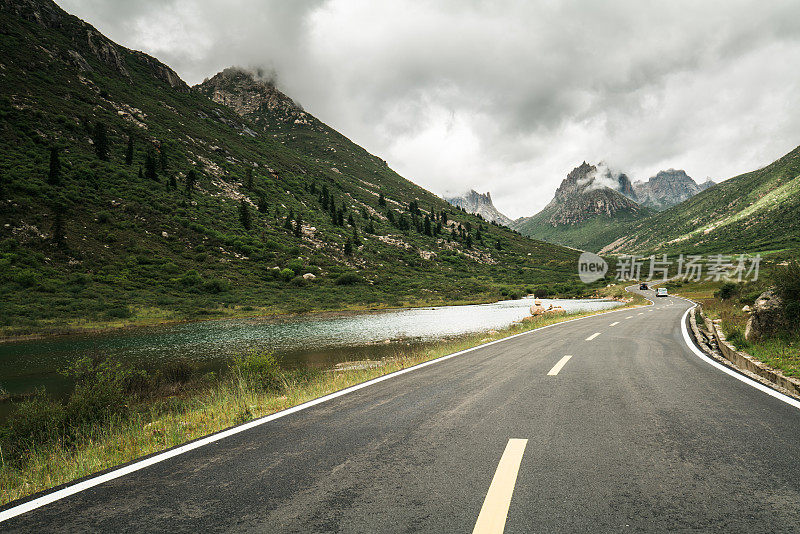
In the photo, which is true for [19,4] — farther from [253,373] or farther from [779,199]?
[779,199]

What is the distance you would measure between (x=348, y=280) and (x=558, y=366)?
6694 centimetres

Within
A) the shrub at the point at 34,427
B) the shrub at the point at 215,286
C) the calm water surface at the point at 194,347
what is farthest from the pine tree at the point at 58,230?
the shrub at the point at 34,427

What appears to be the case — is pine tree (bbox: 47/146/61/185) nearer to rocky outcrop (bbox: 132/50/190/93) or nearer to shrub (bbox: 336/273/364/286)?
shrub (bbox: 336/273/364/286)

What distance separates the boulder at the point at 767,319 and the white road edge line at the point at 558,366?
16.8ft

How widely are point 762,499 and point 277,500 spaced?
378cm

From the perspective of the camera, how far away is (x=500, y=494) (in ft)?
8.78

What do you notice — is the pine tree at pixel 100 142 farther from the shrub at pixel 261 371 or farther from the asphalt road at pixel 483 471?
the asphalt road at pixel 483 471

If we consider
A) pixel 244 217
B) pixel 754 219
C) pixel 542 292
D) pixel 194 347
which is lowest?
pixel 194 347

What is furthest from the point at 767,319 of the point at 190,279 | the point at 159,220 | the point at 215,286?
the point at 159,220

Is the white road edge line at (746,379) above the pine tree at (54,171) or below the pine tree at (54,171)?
below

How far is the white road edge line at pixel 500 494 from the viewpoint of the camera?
2256mm

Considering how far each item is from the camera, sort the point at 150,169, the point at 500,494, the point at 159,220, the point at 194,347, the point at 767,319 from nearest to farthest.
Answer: the point at 500,494, the point at 767,319, the point at 194,347, the point at 159,220, the point at 150,169

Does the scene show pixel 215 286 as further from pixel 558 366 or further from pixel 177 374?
pixel 558 366

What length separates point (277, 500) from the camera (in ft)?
9.07
